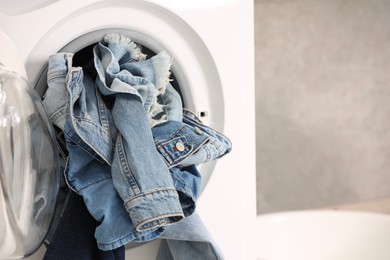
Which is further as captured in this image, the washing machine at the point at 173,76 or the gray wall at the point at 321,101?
the gray wall at the point at 321,101

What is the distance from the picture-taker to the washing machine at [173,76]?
65 cm

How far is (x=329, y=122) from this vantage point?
180 centimetres

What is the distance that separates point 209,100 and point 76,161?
25 centimetres

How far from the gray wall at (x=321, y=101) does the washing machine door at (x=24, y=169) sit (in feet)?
3.53

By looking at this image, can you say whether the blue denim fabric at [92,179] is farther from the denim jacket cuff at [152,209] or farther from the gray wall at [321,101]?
the gray wall at [321,101]

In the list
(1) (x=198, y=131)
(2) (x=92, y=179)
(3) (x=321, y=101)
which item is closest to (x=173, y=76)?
(1) (x=198, y=131)

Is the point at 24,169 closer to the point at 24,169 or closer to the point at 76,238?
the point at 24,169

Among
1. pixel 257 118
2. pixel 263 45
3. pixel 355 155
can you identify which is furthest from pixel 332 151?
pixel 263 45

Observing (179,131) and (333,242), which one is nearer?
(179,131)

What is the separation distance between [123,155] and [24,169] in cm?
12

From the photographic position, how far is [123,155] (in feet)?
2.28

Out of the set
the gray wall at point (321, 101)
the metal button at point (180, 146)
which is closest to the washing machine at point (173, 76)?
the metal button at point (180, 146)

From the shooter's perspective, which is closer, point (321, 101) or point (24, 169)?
point (24, 169)

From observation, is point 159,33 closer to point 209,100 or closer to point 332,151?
point 209,100
